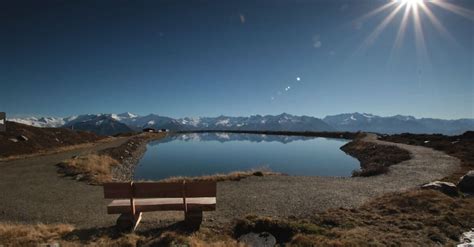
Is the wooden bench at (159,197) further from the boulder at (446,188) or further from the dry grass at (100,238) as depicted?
the boulder at (446,188)

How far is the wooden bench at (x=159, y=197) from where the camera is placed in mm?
10625

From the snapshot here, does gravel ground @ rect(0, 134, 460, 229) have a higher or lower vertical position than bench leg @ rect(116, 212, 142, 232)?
lower

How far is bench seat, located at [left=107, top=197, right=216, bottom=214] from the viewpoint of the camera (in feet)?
35.9

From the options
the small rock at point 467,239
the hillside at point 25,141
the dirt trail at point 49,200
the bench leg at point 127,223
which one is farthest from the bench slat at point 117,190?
the hillside at point 25,141

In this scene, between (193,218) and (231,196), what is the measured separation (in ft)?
17.8

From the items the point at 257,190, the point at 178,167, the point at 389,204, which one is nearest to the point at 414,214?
the point at 389,204

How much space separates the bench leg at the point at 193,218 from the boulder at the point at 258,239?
1.68 meters

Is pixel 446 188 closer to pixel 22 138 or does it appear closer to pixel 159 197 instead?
pixel 159 197

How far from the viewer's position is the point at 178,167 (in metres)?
36.6

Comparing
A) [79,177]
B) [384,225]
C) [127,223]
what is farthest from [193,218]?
[79,177]

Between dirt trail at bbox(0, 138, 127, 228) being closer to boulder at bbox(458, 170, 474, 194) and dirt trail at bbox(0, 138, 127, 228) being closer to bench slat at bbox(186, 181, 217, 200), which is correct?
bench slat at bbox(186, 181, 217, 200)

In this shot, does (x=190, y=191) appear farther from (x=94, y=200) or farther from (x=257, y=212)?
(x=94, y=200)

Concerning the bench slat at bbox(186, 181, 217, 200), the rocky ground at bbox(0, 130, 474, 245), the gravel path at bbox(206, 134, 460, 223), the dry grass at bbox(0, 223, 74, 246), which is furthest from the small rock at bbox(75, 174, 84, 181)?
the bench slat at bbox(186, 181, 217, 200)

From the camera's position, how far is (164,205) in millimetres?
11203
